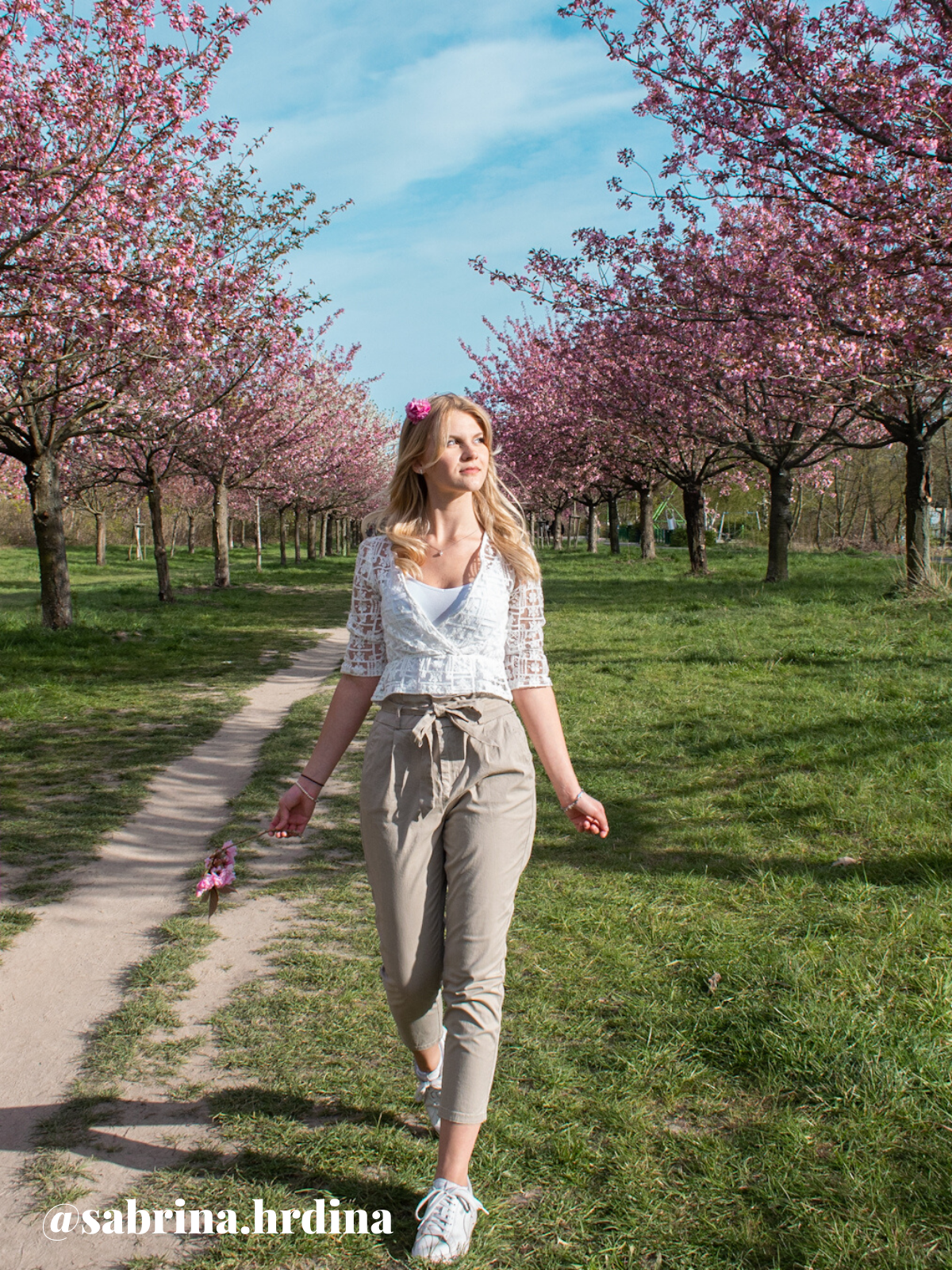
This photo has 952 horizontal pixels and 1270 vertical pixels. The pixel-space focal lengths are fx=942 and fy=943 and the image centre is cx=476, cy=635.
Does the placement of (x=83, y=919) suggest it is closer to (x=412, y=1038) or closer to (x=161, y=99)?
(x=412, y=1038)

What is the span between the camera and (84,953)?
4.30m

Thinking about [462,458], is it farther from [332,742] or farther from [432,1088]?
[432,1088]

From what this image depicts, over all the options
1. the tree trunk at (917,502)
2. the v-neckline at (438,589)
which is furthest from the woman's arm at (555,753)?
the tree trunk at (917,502)

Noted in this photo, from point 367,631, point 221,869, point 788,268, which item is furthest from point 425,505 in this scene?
point 788,268

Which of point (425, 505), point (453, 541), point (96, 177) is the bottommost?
point (453, 541)

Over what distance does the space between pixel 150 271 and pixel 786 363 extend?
30.4 ft

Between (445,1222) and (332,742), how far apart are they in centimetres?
131

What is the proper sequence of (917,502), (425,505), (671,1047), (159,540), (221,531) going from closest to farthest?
(425,505)
(671,1047)
(917,502)
(159,540)
(221,531)

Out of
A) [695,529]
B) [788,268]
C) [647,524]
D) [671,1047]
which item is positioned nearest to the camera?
[671,1047]

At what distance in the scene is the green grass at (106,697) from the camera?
19.8 ft

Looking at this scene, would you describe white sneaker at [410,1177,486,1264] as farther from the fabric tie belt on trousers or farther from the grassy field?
the fabric tie belt on trousers

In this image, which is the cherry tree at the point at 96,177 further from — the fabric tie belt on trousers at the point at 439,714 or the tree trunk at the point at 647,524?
the tree trunk at the point at 647,524

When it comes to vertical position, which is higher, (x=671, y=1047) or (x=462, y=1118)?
(x=462, y=1118)

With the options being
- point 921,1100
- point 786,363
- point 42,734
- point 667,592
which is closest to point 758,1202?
point 921,1100
